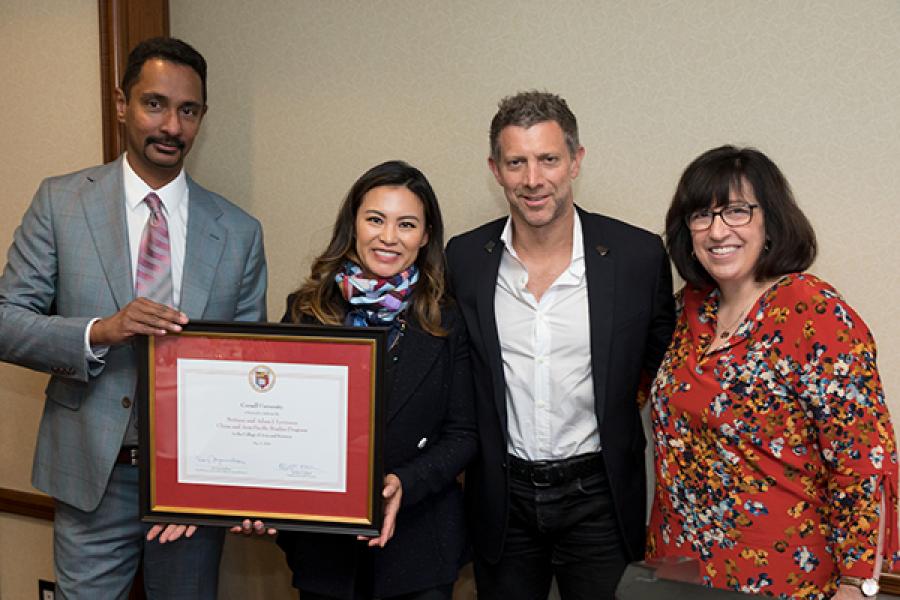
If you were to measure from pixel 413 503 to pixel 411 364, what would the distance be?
0.31 meters

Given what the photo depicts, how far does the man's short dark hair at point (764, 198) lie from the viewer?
5.74ft

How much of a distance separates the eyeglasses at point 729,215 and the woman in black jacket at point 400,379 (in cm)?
61

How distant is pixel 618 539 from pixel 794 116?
1.19 meters

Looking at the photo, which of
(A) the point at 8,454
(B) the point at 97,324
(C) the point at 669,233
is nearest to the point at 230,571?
(A) the point at 8,454

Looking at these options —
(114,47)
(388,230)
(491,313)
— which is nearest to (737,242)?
(491,313)

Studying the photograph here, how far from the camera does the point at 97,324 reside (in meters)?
1.97

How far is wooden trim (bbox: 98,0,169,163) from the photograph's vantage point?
271 centimetres

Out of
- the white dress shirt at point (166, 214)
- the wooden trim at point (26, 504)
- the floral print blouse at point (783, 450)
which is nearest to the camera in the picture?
the floral print blouse at point (783, 450)

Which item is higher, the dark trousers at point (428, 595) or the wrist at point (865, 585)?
the wrist at point (865, 585)

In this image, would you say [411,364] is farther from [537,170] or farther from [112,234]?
[112,234]

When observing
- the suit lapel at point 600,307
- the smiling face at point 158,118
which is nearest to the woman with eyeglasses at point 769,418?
the suit lapel at point 600,307

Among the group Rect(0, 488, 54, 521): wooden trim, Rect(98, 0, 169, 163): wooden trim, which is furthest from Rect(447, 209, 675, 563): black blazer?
Rect(0, 488, 54, 521): wooden trim

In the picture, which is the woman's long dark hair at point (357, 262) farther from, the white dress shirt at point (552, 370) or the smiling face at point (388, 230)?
the white dress shirt at point (552, 370)

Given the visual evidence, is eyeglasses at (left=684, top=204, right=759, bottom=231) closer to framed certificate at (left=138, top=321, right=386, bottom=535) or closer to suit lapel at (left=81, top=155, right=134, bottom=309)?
framed certificate at (left=138, top=321, right=386, bottom=535)
